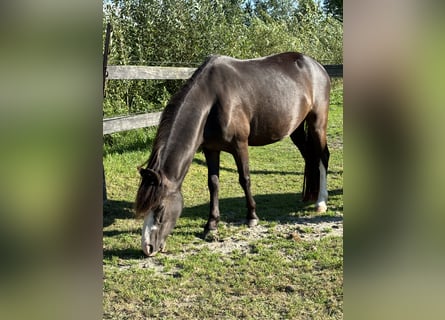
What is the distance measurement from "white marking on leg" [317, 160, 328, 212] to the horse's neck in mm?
1458

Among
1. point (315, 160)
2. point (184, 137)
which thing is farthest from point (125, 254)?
point (315, 160)

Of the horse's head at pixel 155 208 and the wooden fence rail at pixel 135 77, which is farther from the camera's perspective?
the wooden fence rail at pixel 135 77

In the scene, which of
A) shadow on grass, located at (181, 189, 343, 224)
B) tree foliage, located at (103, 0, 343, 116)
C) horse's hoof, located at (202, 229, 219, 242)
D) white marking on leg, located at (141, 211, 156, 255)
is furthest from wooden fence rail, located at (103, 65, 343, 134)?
white marking on leg, located at (141, 211, 156, 255)

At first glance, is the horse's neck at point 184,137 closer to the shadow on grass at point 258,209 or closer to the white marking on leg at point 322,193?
the shadow on grass at point 258,209

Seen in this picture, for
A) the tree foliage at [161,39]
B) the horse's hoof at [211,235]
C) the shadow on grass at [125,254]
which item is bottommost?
the shadow on grass at [125,254]

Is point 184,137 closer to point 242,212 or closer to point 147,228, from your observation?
point 147,228

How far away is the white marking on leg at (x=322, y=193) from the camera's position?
4234 millimetres

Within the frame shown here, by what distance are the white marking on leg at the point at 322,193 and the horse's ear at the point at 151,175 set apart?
189cm

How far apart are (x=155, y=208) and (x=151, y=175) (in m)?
0.25

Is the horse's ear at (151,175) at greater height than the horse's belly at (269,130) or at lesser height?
lesser

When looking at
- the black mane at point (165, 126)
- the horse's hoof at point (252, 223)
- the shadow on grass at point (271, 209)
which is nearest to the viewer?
the black mane at point (165, 126)

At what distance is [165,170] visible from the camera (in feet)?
10.6

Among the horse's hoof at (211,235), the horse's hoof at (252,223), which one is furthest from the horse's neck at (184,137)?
the horse's hoof at (252,223)
